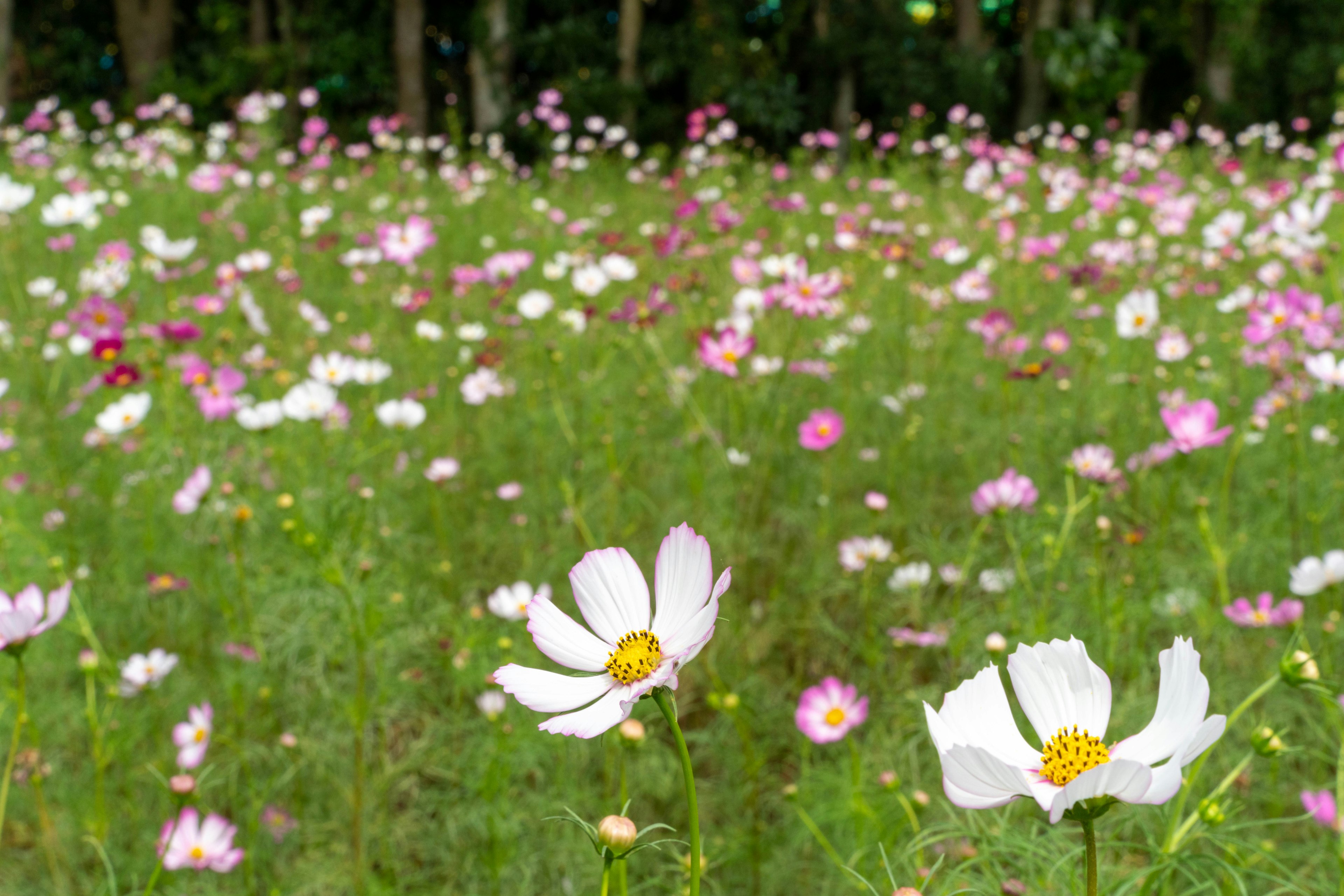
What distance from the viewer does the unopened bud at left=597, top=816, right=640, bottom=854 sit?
16.9 inches

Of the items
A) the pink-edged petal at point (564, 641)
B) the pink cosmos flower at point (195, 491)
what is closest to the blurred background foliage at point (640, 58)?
the pink cosmos flower at point (195, 491)

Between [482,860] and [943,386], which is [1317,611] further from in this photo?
[482,860]

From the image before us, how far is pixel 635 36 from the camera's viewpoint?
7.02 meters

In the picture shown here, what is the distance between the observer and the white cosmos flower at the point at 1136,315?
1.78 m

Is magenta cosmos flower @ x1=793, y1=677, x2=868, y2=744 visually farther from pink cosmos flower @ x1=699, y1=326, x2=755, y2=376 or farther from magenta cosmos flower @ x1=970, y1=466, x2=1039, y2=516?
pink cosmos flower @ x1=699, y1=326, x2=755, y2=376

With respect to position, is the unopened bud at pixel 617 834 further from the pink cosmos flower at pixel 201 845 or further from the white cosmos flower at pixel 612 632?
the pink cosmos flower at pixel 201 845

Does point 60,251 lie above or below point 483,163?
above

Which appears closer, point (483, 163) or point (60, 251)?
point (60, 251)

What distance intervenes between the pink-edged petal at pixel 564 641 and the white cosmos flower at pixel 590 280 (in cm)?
171

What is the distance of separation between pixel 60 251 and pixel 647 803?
2.98m

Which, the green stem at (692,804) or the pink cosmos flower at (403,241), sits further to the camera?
the pink cosmos flower at (403,241)

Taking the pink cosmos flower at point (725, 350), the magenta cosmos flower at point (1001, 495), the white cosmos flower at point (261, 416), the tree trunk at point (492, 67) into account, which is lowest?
the tree trunk at point (492, 67)

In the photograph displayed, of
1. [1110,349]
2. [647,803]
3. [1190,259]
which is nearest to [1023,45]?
[1190,259]

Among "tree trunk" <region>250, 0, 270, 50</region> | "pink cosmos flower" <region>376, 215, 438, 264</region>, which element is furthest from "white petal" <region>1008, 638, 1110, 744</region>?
"tree trunk" <region>250, 0, 270, 50</region>
